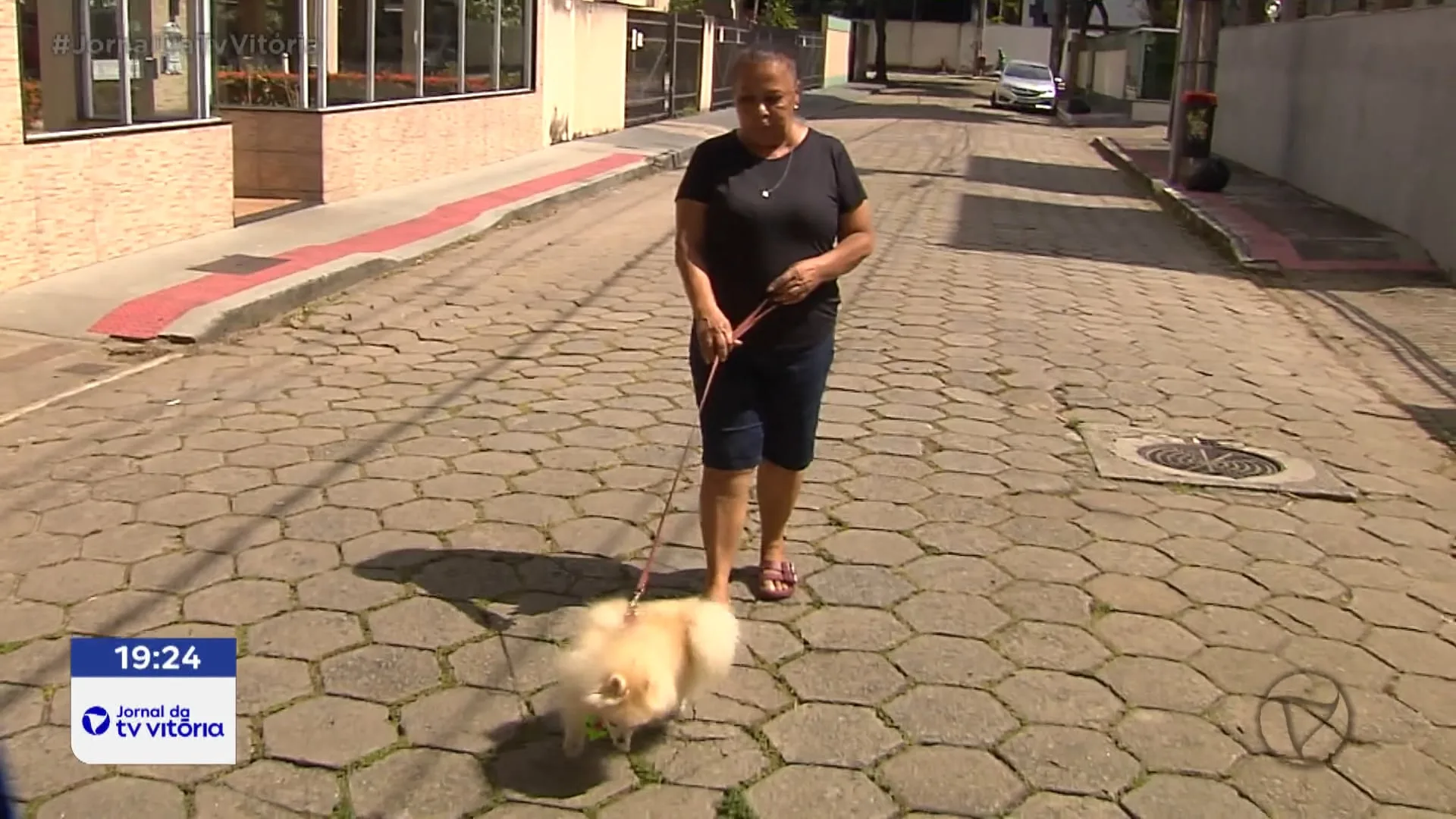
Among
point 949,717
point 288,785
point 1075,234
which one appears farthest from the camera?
point 1075,234

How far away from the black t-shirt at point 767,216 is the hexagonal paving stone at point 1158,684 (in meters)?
1.31

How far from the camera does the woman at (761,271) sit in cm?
406

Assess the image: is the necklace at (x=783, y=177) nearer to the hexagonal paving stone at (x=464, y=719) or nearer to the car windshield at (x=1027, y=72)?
the hexagonal paving stone at (x=464, y=719)

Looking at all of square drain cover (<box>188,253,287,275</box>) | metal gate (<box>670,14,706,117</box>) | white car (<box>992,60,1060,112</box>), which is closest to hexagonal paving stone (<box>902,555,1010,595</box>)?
square drain cover (<box>188,253,287,275</box>)

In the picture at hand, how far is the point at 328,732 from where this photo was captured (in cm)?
367

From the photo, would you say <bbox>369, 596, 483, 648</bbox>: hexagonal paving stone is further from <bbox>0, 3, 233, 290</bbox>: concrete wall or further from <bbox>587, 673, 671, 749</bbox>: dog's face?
<bbox>0, 3, 233, 290</bbox>: concrete wall

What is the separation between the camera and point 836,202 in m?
4.18

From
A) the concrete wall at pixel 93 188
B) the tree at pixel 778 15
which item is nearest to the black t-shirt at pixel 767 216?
the concrete wall at pixel 93 188

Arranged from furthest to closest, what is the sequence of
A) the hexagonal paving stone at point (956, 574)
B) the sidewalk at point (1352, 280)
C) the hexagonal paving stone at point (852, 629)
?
the sidewalk at point (1352, 280) → the hexagonal paving stone at point (956, 574) → the hexagonal paving stone at point (852, 629)

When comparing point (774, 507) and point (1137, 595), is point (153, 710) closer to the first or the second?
point (774, 507)

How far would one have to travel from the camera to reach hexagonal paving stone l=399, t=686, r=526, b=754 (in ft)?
12.0

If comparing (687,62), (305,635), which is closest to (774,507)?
(305,635)

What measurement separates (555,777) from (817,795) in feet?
2.07

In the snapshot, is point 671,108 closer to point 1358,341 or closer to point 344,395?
point 1358,341
